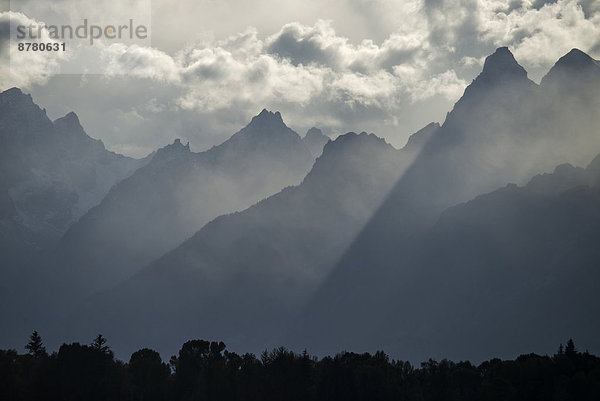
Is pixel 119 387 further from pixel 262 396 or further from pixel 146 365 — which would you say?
pixel 262 396

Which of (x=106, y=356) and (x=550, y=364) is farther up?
(x=106, y=356)

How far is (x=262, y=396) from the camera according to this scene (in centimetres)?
14238

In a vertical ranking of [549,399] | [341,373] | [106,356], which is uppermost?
[106,356]

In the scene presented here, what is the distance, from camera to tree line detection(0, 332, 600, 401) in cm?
13225

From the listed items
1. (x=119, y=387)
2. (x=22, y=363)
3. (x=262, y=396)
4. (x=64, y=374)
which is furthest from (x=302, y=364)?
(x=22, y=363)

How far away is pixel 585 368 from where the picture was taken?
462ft

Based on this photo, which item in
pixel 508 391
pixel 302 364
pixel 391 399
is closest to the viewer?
pixel 508 391

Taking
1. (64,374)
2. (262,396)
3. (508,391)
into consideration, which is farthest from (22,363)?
(508,391)

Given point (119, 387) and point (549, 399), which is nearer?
point (549, 399)

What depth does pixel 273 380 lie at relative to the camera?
477ft

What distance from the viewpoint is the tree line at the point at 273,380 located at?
132250 mm

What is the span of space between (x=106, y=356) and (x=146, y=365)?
34.9 ft

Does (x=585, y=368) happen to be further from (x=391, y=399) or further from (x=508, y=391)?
(x=391, y=399)

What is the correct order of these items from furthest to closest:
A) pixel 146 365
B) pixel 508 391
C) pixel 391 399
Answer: pixel 146 365
pixel 391 399
pixel 508 391
